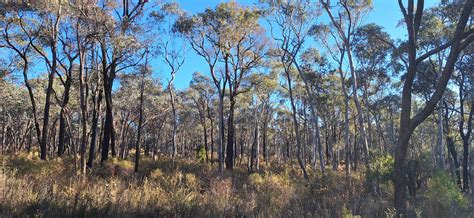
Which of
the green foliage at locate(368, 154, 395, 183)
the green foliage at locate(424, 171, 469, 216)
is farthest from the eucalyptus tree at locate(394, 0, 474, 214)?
the green foliage at locate(368, 154, 395, 183)

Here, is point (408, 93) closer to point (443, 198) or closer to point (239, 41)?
point (443, 198)

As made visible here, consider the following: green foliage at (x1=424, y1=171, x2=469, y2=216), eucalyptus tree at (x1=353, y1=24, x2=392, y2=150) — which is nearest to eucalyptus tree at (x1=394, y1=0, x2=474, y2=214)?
green foliage at (x1=424, y1=171, x2=469, y2=216)

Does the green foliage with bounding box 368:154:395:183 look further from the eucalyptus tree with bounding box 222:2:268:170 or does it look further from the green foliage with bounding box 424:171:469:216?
the eucalyptus tree with bounding box 222:2:268:170

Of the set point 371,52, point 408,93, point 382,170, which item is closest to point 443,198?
point 382,170

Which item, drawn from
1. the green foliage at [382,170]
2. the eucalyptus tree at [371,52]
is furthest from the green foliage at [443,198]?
the eucalyptus tree at [371,52]

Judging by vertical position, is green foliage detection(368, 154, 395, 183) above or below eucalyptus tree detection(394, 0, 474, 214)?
below

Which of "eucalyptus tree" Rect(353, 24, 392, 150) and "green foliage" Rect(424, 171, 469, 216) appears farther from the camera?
"eucalyptus tree" Rect(353, 24, 392, 150)

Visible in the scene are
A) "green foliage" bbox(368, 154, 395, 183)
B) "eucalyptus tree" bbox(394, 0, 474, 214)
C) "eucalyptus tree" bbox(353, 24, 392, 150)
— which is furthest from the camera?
"eucalyptus tree" bbox(353, 24, 392, 150)

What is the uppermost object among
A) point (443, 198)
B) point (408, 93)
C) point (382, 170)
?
point (408, 93)

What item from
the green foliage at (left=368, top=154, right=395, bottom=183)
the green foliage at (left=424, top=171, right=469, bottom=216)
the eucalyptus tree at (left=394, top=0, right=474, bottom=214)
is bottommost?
the green foliage at (left=424, top=171, right=469, bottom=216)

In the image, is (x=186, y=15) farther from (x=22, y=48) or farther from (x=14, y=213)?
(x=14, y=213)

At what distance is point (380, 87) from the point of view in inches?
1228

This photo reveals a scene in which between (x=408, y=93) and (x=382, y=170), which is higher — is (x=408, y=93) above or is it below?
above

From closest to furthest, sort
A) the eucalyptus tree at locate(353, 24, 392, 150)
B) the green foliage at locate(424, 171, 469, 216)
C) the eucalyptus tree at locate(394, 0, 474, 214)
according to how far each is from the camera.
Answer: the eucalyptus tree at locate(394, 0, 474, 214) → the green foliage at locate(424, 171, 469, 216) → the eucalyptus tree at locate(353, 24, 392, 150)
